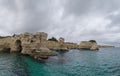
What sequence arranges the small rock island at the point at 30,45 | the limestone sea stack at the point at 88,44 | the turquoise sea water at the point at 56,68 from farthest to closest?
the limestone sea stack at the point at 88,44, the small rock island at the point at 30,45, the turquoise sea water at the point at 56,68

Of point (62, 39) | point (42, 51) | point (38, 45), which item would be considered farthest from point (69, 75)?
point (62, 39)

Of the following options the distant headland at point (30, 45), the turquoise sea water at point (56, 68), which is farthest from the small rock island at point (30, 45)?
the turquoise sea water at point (56, 68)

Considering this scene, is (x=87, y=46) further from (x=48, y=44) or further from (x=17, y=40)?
(x=17, y=40)

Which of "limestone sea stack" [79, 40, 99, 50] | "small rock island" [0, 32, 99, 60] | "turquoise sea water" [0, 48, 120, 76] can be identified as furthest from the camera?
"limestone sea stack" [79, 40, 99, 50]

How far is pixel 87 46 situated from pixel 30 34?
98.7m

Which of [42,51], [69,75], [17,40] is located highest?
[17,40]

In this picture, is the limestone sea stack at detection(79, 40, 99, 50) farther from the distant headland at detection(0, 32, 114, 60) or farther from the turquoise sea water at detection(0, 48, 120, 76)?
the turquoise sea water at detection(0, 48, 120, 76)

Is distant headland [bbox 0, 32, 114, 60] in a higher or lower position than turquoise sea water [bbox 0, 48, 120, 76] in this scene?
higher

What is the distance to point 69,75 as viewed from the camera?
29.9 m

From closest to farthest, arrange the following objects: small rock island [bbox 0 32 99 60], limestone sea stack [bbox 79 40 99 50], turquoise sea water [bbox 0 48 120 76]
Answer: turquoise sea water [bbox 0 48 120 76] → small rock island [bbox 0 32 99 60] → limestone sea stack [bbox 79 40 99 50]

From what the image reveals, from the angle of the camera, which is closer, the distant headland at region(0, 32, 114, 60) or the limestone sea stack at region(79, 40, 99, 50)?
the distant headland at region(0, 32, 114, 60)

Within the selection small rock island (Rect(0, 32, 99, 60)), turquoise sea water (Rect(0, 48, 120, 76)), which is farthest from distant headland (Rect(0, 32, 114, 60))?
turquoise sea water (Rect(0, 48, 120, 76))

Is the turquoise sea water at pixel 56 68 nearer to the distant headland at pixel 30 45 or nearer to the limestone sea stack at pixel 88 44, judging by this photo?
the distant headland at pixel 30 45

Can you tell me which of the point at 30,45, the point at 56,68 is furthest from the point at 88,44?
the point at 56,68
